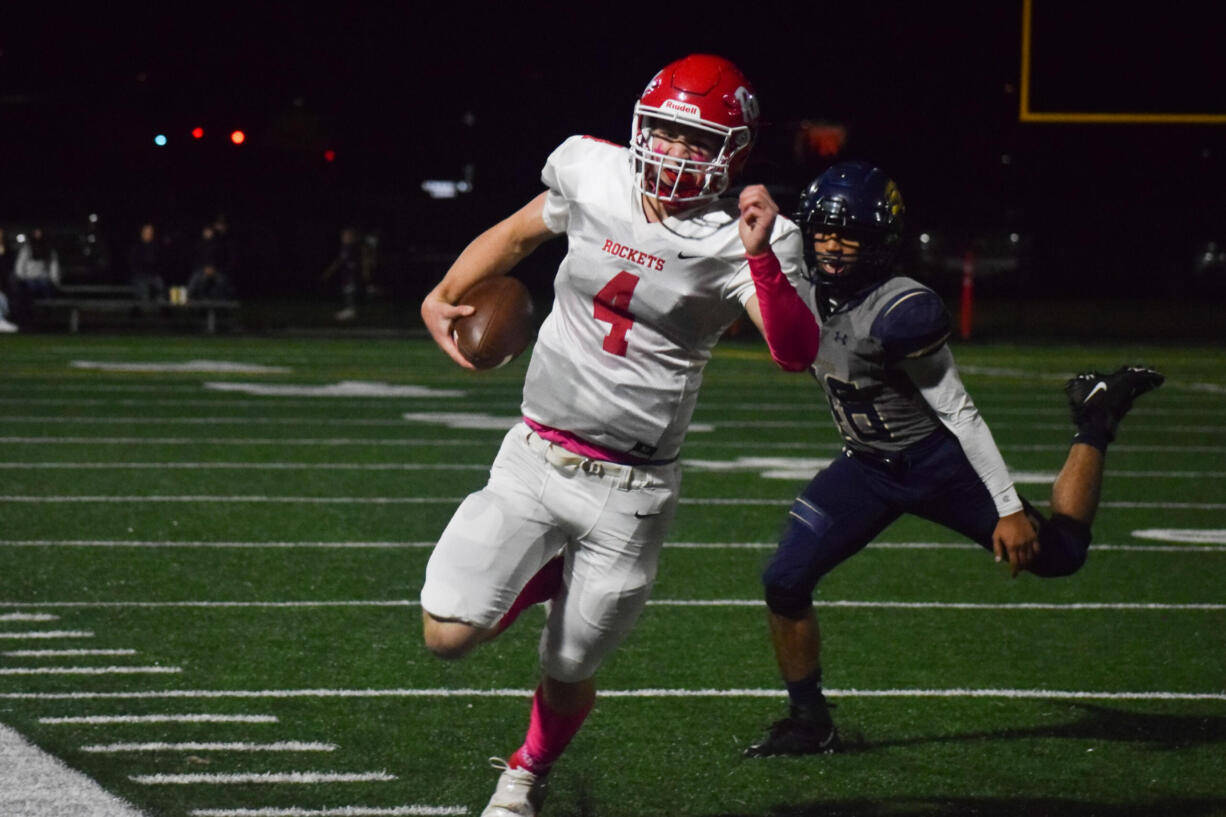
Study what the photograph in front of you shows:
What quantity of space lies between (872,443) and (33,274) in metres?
19.8

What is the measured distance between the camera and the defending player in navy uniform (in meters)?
4.85

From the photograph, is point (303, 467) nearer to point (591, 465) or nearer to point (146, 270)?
point (591, 465)

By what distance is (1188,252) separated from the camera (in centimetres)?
3641

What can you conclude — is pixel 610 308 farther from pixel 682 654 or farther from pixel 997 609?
pixel 997 609

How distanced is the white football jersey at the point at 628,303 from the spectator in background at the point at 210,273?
831 inches

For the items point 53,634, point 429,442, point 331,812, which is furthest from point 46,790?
point 429,442

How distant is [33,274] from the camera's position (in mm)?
23094

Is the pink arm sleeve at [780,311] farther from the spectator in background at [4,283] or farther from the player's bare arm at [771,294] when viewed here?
the spectator in background at [4,283]

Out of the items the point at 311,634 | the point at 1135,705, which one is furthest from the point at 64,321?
the point at 1135,705

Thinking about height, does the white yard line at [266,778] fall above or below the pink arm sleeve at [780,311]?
below

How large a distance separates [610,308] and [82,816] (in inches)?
63.6

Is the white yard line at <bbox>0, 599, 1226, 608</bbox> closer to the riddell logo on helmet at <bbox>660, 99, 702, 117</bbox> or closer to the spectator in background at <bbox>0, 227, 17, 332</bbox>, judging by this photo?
the riddell logo on helmet at <bbox>660, 99, 702, 117</bbox>

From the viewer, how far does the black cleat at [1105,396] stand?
5.48m

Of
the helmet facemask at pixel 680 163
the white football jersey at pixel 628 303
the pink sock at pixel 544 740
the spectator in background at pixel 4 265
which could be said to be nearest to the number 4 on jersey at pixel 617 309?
the white football jersey at pixel 628 303
